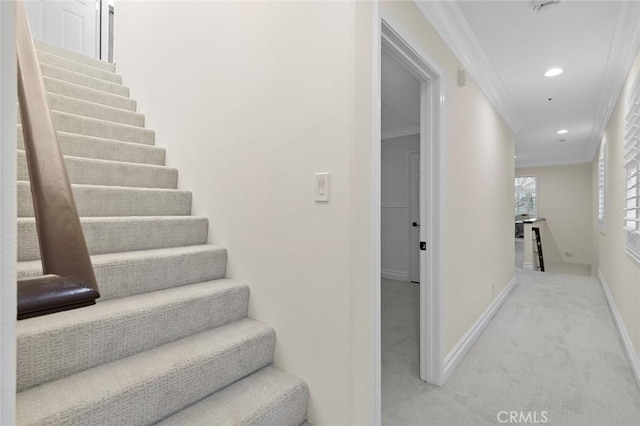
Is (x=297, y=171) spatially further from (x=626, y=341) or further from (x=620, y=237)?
(x=620, y=237)

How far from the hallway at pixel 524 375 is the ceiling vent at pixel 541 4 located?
2.40 metres

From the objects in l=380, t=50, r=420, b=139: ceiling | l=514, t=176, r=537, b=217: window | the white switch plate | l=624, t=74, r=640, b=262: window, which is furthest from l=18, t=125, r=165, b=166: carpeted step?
l=514, t=176, r=537, b=217: window

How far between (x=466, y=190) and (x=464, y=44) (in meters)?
1.10

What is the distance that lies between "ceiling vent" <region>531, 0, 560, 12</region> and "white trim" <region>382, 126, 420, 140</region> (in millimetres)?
2810

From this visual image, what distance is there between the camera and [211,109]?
1.99m

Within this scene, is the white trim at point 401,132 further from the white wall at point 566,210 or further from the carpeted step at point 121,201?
the white wall at point 566,210

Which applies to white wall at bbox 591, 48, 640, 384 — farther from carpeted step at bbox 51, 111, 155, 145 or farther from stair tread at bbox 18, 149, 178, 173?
carpeted step at bbox 51, 111, 155, 145

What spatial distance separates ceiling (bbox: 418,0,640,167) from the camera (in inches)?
84.3

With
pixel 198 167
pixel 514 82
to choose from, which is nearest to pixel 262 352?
pixel 198 167

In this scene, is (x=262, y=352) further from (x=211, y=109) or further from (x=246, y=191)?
(x=211, y=109)

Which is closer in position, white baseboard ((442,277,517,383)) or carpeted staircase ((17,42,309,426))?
carpeted staircase ((17,42,309,426))

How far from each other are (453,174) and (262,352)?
1.72 meters

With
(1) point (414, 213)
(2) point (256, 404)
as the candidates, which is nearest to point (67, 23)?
(2) point (256, 404)

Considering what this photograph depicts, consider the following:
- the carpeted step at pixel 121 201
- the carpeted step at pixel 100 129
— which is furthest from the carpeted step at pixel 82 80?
the carpeted step at pixel 121 201
